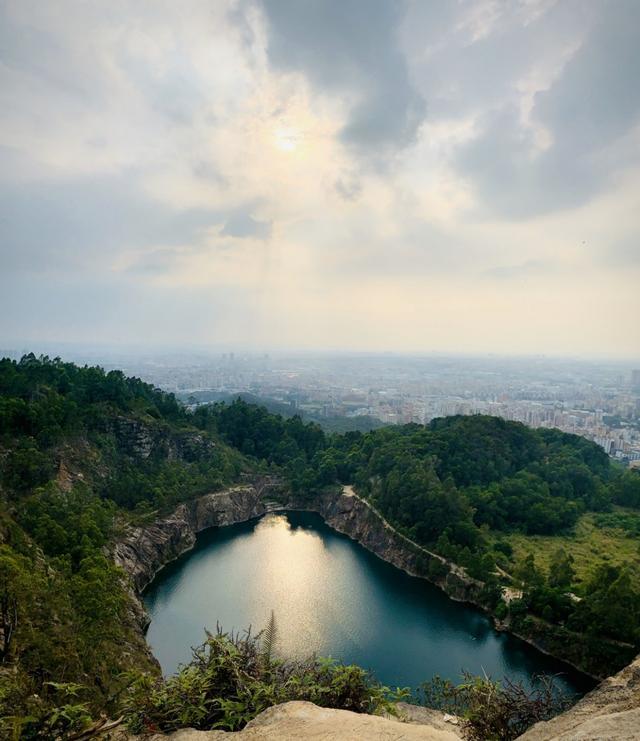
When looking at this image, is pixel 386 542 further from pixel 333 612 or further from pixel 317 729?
pixel 317 729

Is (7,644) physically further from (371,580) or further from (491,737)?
(371,580)

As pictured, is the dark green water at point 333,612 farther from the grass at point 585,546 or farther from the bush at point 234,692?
the bush at point 234,692

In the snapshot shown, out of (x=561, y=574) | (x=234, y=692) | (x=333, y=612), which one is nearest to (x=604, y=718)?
(x=234, y=692)

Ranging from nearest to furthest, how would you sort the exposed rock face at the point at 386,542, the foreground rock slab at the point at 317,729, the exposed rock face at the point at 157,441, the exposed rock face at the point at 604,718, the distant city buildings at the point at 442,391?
the exposed rock face at the point at 604,718
the foreground rock slab at the point at 317,729
the exposed rock face at the point at 386,542
the exposed rock face at the point at 157,441
the distant city buildings at the point at 442,391

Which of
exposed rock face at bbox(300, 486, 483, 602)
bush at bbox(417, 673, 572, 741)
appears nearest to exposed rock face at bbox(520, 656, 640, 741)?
bush at bbox(417, 673, 572, 741)

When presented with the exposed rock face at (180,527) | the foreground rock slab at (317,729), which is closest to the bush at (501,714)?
the foreground rock slab at (317,729)

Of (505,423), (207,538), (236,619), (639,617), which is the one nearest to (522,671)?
(639,617)

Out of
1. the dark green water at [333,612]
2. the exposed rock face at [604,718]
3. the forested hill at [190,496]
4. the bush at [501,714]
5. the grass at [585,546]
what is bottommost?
the dark green water at [333,612]
